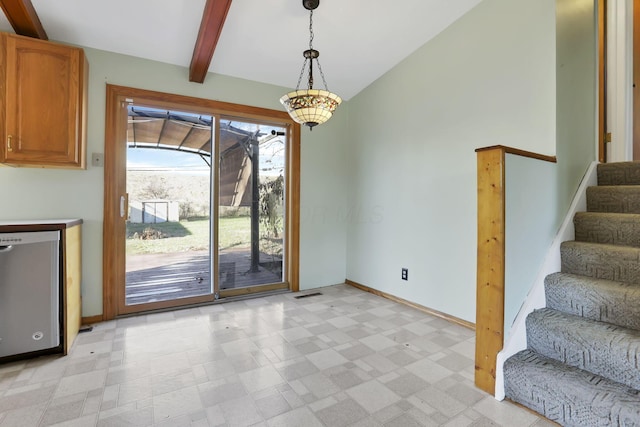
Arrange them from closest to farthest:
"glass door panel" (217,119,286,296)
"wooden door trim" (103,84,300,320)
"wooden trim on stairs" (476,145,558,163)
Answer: "wooden trim on stairs" (476,145,558,163), "wooden door trim" (103,84,300,320), "glass door panel" (217,119,286,296)

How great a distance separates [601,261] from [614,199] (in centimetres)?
65

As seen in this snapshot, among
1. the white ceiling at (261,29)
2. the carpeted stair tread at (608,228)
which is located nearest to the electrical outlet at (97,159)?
the white ceiling at (261,29)

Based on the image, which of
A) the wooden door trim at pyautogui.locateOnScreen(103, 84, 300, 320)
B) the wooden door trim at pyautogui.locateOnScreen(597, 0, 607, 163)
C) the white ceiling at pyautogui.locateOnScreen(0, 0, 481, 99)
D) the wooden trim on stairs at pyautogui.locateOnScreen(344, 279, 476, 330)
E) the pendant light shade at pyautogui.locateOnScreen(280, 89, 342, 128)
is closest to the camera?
the pendant light shade at pyautogui.locateOnScreen(280, 89, 342, 128)

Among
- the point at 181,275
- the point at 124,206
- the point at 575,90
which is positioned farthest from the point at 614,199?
the point at 124,206

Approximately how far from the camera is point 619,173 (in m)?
2.22

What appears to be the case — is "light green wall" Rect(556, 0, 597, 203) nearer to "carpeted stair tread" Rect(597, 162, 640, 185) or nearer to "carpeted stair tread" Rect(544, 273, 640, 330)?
"carpeted stair tread" Rect(597, 162, 640, 185)

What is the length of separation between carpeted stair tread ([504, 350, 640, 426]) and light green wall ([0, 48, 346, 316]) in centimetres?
248

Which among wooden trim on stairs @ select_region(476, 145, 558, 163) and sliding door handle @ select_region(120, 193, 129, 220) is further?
sliding door handle @ select_region(120, 193, 129, 220)

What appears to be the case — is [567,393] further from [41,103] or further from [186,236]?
[41,103]

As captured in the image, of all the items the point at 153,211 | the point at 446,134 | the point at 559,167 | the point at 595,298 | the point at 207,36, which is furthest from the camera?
the point at 153,211

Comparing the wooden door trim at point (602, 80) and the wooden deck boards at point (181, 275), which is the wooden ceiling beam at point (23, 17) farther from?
the wooden door trim at point (602, 80)

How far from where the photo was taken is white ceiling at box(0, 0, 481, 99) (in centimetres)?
230

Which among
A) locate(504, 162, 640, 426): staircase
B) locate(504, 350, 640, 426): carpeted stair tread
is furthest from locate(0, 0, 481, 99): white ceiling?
locate(504, 350, 640, 426): carpeted stair tread

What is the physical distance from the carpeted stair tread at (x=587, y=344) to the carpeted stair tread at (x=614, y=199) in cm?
97
